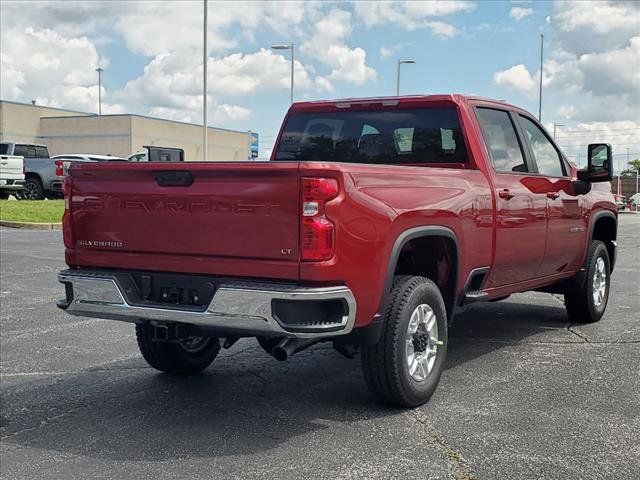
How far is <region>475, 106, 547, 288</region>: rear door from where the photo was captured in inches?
223

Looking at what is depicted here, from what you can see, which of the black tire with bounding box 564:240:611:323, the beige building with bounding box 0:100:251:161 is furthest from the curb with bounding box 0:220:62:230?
the beige building with bounding box 0:100:251:161

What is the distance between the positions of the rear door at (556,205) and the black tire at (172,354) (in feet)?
9.21

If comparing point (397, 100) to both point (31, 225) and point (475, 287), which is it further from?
point (31, 225)

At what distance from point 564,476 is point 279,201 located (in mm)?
1923

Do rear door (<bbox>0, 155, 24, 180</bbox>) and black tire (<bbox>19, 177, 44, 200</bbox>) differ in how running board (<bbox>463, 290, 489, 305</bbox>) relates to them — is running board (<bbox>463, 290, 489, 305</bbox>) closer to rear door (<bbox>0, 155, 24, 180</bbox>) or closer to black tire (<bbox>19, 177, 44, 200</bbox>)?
rear door (<bbox>0, 155, 24, 180</bbox>)

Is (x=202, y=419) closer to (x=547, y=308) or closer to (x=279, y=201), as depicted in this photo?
(x=279, y=201)

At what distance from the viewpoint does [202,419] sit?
4.66m

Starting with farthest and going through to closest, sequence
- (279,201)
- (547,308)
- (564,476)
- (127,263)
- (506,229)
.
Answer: (547,308), (506,229), (127,263), (279,201), (564,476)

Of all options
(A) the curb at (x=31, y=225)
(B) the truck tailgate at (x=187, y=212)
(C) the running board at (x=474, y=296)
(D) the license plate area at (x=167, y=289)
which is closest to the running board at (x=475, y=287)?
(C) the running board at (x=474, y=296)

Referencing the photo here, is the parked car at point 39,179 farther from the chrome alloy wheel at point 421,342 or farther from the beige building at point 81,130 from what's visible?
the beige building at point 81,130

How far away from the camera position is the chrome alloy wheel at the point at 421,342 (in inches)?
187

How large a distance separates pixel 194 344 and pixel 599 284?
4.13 m

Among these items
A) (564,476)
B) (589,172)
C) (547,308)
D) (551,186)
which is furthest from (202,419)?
(547,308)

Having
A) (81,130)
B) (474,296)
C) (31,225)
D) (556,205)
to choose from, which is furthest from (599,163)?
(81,130)
